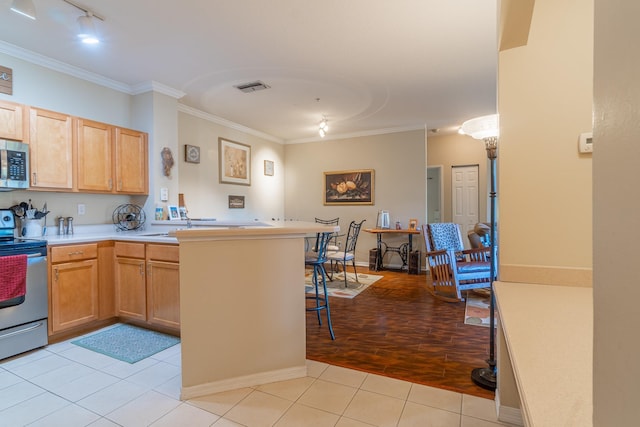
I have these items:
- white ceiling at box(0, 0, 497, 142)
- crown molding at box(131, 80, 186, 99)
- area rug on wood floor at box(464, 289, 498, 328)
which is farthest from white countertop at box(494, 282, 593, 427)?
crown molding at box(131, 80, 186, 99)

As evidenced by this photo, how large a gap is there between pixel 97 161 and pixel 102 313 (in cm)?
153

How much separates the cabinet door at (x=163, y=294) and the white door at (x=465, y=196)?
5.54 meters

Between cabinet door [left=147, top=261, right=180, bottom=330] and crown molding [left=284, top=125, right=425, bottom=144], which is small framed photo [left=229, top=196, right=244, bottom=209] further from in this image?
cabinet door [left=147, top=261, right=180, bottom=330]

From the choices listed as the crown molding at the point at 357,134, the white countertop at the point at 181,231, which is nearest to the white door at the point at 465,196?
the crown molding at the point at 357,134

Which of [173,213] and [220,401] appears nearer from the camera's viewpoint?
[220,401]

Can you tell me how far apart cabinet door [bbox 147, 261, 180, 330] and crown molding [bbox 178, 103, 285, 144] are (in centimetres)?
259

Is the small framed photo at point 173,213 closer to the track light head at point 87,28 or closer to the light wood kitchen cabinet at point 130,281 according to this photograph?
the light wood kitchen cabinet at point 130,281

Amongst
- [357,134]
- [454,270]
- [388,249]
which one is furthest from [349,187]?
[454,270]

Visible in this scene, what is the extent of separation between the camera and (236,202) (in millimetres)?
5562

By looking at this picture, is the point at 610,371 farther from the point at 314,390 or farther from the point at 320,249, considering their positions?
the point at 320,249

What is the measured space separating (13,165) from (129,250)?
112 cm

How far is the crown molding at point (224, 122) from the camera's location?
A: 4.61 meters

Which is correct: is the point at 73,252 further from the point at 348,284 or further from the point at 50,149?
the point at 348,284

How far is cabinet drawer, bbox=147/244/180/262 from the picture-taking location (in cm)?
276
